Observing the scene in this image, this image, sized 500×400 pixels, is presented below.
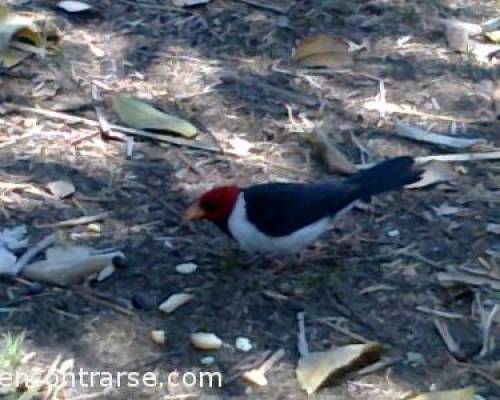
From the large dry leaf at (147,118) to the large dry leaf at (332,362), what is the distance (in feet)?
4.42

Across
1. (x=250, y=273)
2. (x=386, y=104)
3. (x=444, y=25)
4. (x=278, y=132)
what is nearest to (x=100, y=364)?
(x=250, y=273)

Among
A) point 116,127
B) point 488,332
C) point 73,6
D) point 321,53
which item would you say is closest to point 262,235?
point 488,332

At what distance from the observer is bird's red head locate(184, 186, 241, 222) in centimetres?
430

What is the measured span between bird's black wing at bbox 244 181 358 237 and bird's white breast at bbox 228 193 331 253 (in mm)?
15

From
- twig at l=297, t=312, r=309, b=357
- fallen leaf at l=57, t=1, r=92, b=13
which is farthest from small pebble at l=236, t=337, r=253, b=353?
fallen leaf at l=57, t=1, r=92, b=13

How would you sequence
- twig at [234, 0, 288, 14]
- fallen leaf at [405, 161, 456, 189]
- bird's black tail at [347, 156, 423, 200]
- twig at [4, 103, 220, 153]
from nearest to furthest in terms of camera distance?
bird's black tail at [347, 156, 423, 200], fallen leaf at [405, 161, 456, 189], twig at [4, 103, 220, 153], twig at [234, 0, 288, 14]

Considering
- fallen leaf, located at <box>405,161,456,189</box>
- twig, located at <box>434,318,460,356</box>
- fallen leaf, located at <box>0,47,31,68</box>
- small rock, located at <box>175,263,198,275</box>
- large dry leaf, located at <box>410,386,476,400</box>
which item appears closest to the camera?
large dry leaf, located at <box>410,386,476,400</box>

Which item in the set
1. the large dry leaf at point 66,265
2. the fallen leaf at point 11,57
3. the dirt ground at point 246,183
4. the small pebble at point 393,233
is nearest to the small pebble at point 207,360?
the dirt ground at point 246,183

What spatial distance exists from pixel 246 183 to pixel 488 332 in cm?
111

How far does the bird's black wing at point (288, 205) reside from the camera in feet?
14.2

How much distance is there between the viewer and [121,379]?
372cm

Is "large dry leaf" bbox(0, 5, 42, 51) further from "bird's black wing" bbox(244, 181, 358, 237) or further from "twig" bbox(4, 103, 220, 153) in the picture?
"bird's black wing" bbox(244, 181, 358, 237)

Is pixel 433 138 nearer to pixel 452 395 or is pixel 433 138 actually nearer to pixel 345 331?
pixel 345 331

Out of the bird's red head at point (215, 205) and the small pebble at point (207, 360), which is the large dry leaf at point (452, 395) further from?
the bird's red head at point (215, 205)
